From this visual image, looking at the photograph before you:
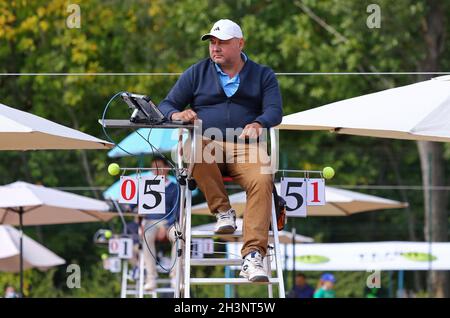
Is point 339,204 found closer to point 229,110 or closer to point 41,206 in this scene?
point 41,206

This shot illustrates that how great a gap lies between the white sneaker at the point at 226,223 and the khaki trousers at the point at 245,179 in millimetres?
34

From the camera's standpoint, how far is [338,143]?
25359mm

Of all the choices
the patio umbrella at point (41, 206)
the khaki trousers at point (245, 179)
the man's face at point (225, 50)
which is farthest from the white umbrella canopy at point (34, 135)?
the patio umbrella at point (41, 206)

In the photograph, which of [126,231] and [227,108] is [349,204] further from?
[227,108]

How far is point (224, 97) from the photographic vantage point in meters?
7.47

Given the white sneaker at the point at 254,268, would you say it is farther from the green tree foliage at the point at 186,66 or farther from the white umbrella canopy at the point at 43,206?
the green tree foliage at the point at 186,66

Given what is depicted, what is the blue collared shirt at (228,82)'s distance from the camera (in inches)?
295

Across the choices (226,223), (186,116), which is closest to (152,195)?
(226,223)

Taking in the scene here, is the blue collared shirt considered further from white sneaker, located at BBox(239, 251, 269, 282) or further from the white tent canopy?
the white tent canopy

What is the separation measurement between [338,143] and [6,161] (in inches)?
274

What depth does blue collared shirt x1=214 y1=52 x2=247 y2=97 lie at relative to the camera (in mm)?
7500

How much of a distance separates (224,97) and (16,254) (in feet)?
27.8
